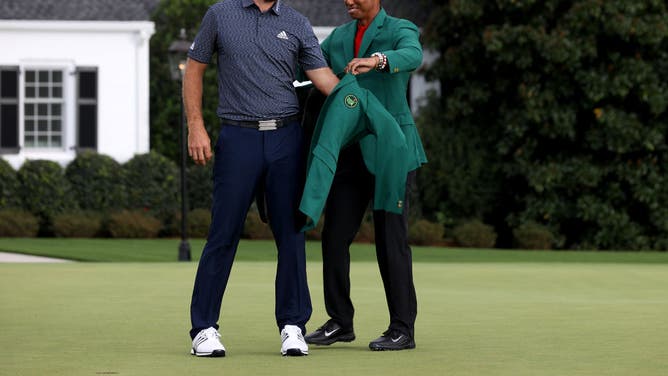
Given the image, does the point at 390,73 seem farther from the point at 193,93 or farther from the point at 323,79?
the point at 193,93

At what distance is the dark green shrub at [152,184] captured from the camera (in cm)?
2625

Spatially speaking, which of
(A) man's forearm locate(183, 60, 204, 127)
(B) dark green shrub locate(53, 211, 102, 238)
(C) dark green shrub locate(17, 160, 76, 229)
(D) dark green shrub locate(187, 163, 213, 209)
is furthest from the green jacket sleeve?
(D) dark green shrub locate(187, 163, 213, 209)

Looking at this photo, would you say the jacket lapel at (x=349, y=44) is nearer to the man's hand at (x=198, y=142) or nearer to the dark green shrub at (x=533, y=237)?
the man's hand at (x=198, y=142)

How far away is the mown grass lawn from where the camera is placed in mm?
7302

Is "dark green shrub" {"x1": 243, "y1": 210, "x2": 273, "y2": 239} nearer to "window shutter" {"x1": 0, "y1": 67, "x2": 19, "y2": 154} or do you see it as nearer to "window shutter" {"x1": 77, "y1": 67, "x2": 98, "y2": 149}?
"window shutter" {"x1": 77, "y1": 67, "x2": 98, "y2": 149}

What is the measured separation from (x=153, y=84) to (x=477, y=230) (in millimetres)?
7814

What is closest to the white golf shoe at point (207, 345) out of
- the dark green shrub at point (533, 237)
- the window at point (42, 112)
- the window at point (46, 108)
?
the dark green shrub at point (533, 237)

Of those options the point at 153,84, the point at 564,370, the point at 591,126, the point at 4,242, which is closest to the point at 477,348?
the point at 564,370

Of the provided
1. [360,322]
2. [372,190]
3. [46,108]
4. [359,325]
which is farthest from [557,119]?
[372,190]

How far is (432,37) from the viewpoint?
26688 millimetres

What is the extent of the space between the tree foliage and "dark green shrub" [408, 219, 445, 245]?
113cm

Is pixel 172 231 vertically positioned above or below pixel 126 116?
below

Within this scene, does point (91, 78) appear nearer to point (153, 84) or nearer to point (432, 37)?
point (153, 84)

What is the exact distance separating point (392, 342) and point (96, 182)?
18581 mm
